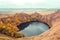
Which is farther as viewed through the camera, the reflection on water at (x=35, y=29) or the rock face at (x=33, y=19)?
the reflection on water at (x=35, y=29)

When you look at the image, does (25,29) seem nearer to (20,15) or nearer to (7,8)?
(20,15)

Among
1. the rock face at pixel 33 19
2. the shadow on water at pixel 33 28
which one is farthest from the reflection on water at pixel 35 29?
the rock face at pixel 33 19

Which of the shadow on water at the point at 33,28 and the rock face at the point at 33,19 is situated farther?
the shadow on water at the point at 33,28

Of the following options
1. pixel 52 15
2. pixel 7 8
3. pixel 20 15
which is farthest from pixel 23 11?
pixel 52 15

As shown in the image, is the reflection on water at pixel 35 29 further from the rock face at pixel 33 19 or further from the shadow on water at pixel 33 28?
the rock face at pixel 33 19

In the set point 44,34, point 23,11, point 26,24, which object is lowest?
point 44,34

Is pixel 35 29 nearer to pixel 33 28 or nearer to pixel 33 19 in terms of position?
pixel 33 28
